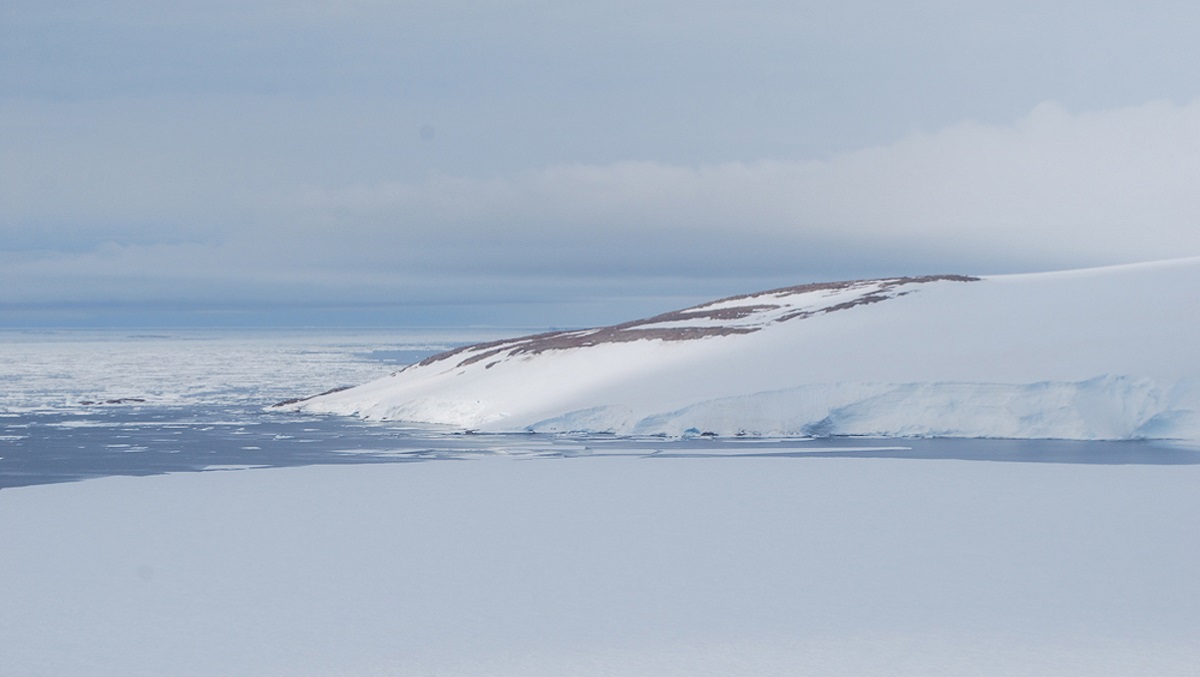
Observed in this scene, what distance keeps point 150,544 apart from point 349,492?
3731mm

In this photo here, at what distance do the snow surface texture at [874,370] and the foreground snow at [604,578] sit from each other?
25.2ft

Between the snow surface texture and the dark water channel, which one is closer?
the dark water channel

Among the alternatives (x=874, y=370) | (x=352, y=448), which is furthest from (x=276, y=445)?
(x=874, y=370)

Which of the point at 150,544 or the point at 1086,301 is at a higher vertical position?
the point at 1086,301

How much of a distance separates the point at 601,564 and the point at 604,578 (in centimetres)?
55

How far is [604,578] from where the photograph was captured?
361 inches

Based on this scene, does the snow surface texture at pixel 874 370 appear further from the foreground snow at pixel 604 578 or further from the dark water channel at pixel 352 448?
the foreground snow at pixel 604 578

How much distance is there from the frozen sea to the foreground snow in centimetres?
3

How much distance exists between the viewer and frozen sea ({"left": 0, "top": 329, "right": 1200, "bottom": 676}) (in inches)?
278

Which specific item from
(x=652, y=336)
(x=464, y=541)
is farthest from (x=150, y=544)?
(x=652, y=336)

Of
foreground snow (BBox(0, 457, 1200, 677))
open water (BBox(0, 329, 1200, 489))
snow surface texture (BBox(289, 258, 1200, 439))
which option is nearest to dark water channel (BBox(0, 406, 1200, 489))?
open water (BBox(0, 329, 1200, 489))

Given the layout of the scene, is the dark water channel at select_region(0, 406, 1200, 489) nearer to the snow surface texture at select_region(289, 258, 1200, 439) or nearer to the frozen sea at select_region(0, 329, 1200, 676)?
the frozen sea at select_region(0, 329, 1200, 676)

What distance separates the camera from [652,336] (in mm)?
31078

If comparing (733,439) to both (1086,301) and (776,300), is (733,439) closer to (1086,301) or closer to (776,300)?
(1086,301)
